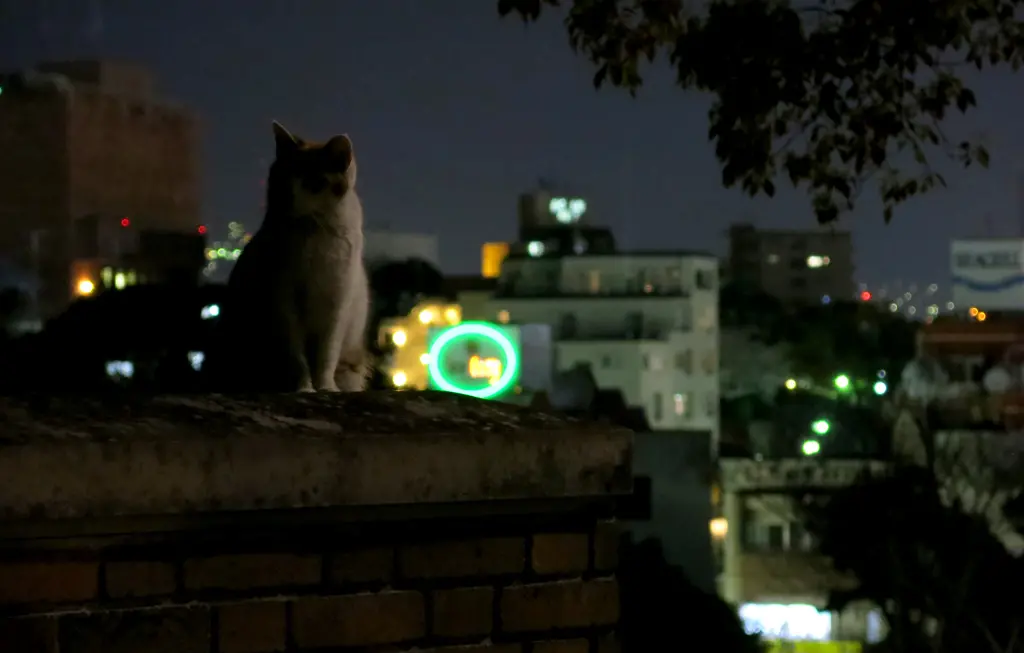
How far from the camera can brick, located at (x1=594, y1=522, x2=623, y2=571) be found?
269cm

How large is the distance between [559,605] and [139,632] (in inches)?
32.4

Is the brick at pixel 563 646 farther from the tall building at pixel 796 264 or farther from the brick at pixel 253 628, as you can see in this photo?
the tall building at pixel 796 264

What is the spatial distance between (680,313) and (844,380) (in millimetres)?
6941

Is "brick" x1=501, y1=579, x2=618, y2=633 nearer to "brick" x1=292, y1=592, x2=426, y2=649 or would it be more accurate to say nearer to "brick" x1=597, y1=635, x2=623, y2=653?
"brick" x1=597, y1=635, x2=623, y2=653

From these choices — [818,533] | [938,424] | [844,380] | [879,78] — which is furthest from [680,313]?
[879,78]

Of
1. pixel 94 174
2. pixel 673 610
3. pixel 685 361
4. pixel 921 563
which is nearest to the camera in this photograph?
pixel 673 610

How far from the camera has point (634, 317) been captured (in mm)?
37156

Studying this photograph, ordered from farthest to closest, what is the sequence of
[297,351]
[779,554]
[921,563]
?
[779,554] → [921,563] → [297,351]

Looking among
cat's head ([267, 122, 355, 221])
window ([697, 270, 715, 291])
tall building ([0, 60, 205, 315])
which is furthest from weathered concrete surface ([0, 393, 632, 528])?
window ([697, 270, 715, 291])

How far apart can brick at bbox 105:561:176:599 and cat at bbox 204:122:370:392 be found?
146cm

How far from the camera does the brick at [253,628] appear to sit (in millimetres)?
2324

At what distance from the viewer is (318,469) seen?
2352mm

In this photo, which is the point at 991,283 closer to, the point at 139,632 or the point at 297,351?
the point at 297,351

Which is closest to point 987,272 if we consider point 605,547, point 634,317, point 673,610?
point 634,317
